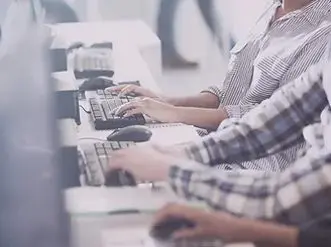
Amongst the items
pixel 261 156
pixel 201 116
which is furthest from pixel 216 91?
pixel 261 156

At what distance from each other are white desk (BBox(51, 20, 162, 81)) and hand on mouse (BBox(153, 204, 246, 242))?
73 cm

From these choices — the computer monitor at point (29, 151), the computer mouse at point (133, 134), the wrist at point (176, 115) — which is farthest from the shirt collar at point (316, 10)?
the computer monitor at point (29, 151)

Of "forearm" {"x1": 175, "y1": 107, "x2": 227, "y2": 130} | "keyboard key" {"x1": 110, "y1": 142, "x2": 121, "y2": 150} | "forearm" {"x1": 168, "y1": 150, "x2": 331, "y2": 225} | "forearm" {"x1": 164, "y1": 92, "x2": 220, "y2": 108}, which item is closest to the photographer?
"forearm" {"x1": 168, "y1": 150, "x2": 331, "y2": 225}

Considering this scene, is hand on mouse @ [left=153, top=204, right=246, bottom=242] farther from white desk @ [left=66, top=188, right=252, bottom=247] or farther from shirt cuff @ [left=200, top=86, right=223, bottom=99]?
shirt cuff @ [left=200, top=86, right=223, bottom=99]

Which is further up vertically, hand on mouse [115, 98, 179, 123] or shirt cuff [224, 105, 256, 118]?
hand on mouse [115, 98, 179, 123]

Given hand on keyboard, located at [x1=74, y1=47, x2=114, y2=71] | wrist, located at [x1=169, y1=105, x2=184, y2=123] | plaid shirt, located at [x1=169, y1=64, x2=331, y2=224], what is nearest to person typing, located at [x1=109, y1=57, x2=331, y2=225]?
plaid shirt, located at [x1=169, y1=64, x2=331, y2=224]

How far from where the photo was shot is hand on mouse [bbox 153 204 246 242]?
90 centimetres

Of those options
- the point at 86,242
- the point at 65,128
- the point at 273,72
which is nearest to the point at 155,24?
the point at 273,72

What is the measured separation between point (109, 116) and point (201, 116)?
23 cm

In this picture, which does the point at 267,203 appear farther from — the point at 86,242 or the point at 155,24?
the point at 155,24

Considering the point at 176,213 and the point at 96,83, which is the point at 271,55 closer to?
the point at 96,83

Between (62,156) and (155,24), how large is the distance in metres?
0.76

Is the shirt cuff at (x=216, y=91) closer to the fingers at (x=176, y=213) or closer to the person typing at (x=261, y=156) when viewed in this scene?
the person typing at (x=261, y=156)

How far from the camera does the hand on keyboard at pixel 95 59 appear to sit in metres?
1.53
